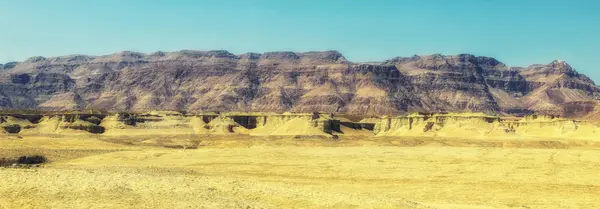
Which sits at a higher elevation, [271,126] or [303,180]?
[303,180]

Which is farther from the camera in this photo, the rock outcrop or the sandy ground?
the rock outcrop

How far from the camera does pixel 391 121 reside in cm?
15262

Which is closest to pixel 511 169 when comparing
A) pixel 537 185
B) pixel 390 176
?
pixel 537 185

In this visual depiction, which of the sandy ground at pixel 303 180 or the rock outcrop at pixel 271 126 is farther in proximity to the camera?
the rock outcrop at pixel 271 126

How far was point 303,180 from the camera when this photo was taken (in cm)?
4019

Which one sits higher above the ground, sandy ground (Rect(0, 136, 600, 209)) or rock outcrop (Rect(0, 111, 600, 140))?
sandy ground (Rect(0, 136, 600, 209))

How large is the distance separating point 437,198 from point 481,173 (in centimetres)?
1200

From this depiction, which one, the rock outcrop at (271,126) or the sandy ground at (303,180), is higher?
the sandy ground at (303,180)

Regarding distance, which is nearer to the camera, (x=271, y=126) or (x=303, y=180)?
(x=303, y=180)

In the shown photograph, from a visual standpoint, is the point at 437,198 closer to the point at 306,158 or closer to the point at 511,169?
the point at 511,169

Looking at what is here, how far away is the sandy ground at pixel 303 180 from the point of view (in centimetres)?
2502

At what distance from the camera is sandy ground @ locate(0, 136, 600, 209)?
25.0 m

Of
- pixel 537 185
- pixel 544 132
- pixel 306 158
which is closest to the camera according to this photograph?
pixel 537 185

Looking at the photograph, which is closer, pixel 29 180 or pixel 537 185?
pixel 29 180
